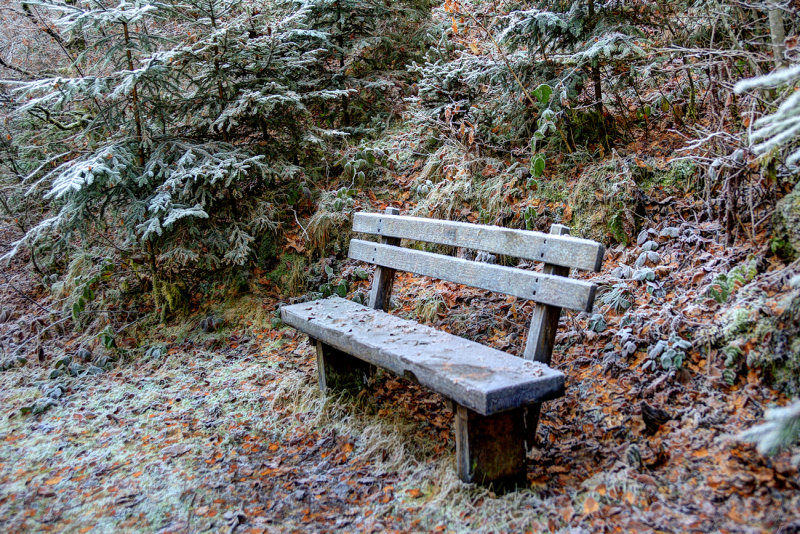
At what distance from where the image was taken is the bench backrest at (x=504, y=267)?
283 centimetres

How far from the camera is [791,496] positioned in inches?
85.7

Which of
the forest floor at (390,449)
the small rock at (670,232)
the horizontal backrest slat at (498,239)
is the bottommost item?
the forest floor at (390,449)

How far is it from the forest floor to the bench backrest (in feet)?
2.17

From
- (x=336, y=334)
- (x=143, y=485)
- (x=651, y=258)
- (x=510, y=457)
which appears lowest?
(x=143, y=485)

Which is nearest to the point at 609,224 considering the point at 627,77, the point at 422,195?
the point at 627,77

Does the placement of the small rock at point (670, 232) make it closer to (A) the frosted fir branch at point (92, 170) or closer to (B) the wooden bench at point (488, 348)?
(B) the wooden bench at point (488, 348)

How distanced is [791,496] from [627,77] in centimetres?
371

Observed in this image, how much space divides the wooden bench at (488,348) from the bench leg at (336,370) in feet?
0.55

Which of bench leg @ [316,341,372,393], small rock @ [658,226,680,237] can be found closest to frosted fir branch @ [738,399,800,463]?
small rock @ [658,226,680,237]

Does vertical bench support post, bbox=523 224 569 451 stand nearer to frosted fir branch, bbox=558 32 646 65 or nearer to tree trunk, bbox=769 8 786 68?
tree trunk, bbox=769 8 786 68

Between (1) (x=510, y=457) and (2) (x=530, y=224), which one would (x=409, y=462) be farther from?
(2) (x=530, y=224)

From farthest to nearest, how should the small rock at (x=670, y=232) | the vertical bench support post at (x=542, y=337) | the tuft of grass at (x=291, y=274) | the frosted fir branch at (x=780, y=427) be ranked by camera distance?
the tuft of grass at (x=291, y=274)
the small rock at (x=670, y=232)
the vertical bench support post at (x=542, y=337)
the frosted fir branch at (x=780, y=427)

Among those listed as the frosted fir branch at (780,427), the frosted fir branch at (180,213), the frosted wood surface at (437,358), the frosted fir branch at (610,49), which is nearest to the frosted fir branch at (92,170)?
the frosted fir branch at (180,213)

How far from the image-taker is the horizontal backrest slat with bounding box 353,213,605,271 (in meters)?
2.82
